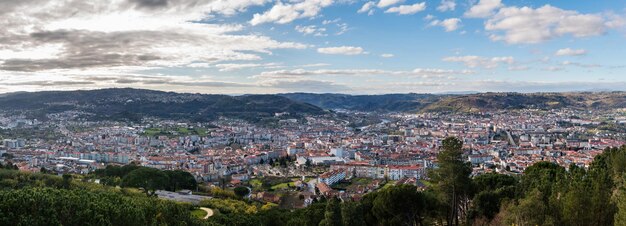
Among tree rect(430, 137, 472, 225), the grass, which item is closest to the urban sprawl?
the grass

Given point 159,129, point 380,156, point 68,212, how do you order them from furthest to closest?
1. point 159,129
2. point 380,156
3. point 68,212

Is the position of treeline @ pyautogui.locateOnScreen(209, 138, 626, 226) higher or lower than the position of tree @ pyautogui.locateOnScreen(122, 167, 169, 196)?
higher

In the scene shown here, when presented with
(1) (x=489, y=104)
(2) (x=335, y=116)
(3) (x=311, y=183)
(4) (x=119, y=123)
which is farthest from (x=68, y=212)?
(1) (x=489, y=104)

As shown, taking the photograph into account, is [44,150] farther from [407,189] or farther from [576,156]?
[576,156]

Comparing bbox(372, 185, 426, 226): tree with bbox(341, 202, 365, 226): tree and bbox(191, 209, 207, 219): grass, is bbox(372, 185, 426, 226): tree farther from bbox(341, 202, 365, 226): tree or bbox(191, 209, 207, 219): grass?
bbox(191, 209, 207, 219): grass

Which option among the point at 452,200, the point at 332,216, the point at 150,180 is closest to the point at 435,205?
the point at 452,200
